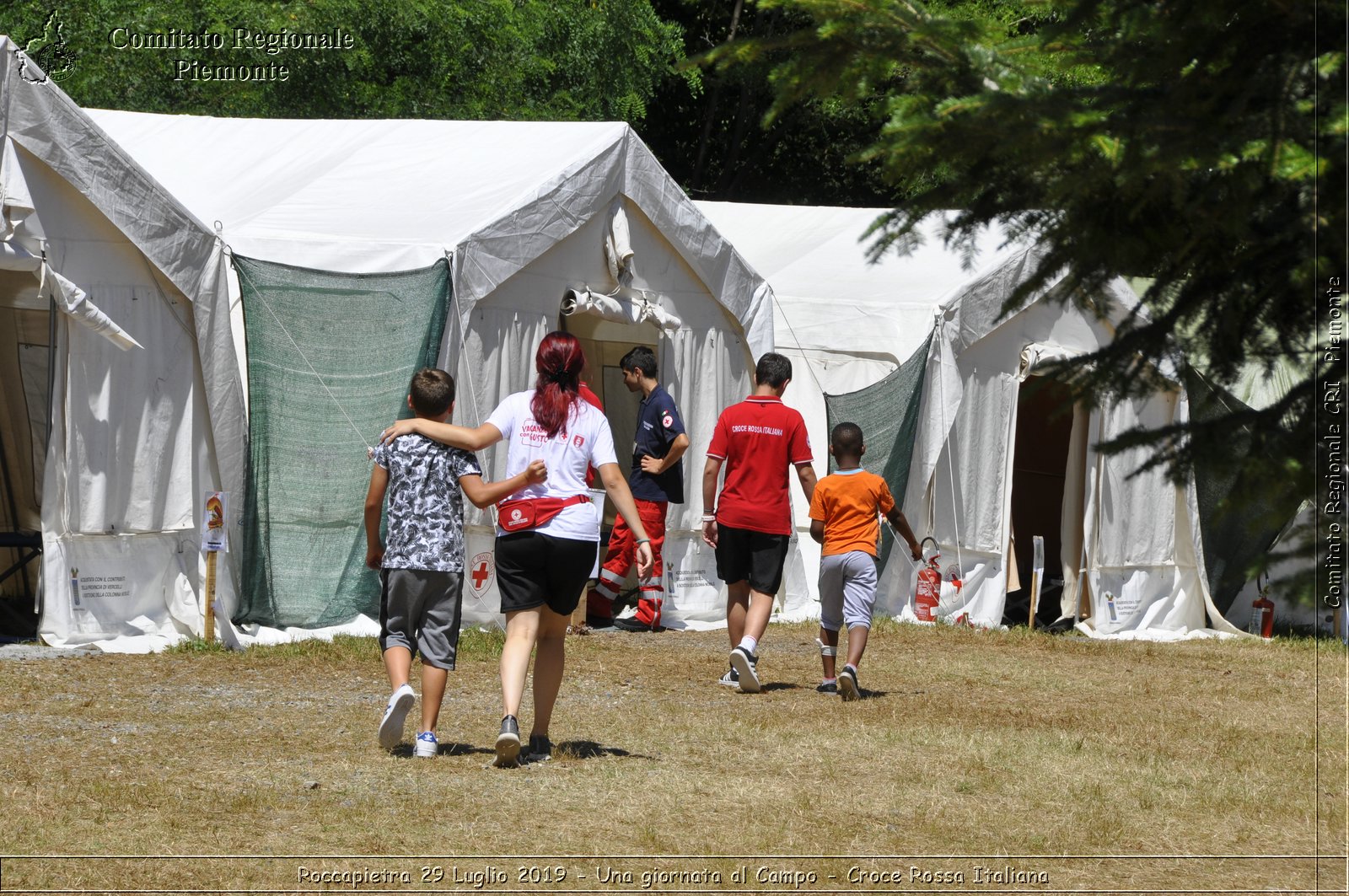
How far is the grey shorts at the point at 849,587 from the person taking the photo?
7844 millimetres

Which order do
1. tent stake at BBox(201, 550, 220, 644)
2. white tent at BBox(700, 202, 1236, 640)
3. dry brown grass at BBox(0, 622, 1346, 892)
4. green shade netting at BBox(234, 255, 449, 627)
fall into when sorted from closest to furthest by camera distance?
dry brown grass at BBox(0, 622, 1346, 892) → tent stake at BBox(201, 550, 220, 644) → green shade netting at BBox(234, 255, 449, 627) → white tent at BBox(700, 202, 1236, 640)

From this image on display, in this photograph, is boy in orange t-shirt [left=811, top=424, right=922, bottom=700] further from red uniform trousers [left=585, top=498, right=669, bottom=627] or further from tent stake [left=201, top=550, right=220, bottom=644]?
tent stake [left=201, top=550, right=220, bottom=644]

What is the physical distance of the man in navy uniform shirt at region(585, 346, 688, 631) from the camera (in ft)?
33.2

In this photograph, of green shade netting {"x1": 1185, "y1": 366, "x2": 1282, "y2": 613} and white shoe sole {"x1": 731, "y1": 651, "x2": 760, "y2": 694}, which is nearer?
green shade netting {"x1": 1185, "y1": 366, "x2": 1282, "y2": 613}

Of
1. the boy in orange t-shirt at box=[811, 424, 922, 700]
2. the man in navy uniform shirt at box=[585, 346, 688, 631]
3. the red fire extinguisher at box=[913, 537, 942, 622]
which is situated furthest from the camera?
the red fire extinguisher at box=[913, 537, 942, 622]

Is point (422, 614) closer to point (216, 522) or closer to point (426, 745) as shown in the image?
point (426, 745)

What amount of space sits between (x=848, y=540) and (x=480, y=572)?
105 inches

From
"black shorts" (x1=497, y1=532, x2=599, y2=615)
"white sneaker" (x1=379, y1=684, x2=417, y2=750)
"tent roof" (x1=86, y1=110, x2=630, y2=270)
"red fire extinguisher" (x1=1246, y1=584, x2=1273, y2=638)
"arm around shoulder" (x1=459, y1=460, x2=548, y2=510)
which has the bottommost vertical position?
"red fire extinguisher" (x1=1246, y1=584, x2=1273, y2=638)

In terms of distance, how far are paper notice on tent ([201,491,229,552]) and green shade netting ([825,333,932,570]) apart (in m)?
4.80

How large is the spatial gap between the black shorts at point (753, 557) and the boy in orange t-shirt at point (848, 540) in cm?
23

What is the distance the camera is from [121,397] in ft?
26.5

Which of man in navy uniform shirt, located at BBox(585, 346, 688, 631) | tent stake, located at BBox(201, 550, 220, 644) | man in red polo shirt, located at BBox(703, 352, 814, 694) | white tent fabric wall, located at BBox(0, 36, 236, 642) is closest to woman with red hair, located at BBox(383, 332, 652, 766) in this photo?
man in red polo shirt, located at BBox(703, 352, 814, 694)

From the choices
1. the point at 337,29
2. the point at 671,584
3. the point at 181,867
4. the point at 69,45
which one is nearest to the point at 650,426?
the point at 671,584

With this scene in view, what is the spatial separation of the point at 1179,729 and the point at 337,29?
17.5 m
